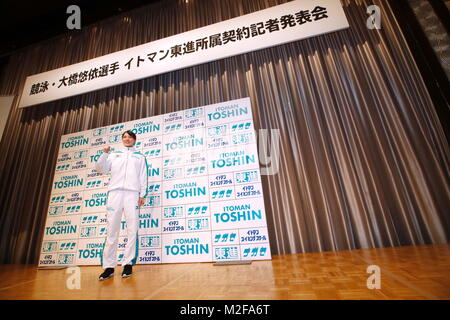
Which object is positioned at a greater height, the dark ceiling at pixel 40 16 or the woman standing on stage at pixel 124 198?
the dark ceiling at pixel 40 16

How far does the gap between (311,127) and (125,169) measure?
232cm

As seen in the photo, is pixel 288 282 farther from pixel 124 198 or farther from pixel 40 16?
pixel 40 16

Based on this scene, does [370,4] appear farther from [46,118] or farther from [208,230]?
[46,118]

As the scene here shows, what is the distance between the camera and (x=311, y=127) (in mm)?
2596

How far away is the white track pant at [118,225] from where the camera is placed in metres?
1.83

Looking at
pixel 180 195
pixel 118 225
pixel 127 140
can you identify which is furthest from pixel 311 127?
pixel 118 225

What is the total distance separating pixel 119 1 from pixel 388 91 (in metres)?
5.03

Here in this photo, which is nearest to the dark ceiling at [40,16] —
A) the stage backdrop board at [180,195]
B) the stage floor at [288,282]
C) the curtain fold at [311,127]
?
the curtain fold at [311,127]

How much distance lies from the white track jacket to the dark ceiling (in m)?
3.64

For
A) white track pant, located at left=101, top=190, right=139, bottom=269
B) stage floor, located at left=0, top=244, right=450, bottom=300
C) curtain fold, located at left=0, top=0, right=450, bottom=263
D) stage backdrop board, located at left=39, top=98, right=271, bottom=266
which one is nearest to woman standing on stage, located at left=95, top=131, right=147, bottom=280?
white track pant, located at left=101, top=190, right=139, bottom=269

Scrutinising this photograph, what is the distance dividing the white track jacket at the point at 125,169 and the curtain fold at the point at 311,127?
1.31 metres

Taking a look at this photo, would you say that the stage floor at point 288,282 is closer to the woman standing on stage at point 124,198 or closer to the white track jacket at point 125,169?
the woman standing on stage at point 124,198

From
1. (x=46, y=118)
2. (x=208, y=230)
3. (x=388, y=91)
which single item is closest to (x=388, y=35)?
(x=388, y=91)

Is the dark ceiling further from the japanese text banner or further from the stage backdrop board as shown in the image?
the stage backdrop board
